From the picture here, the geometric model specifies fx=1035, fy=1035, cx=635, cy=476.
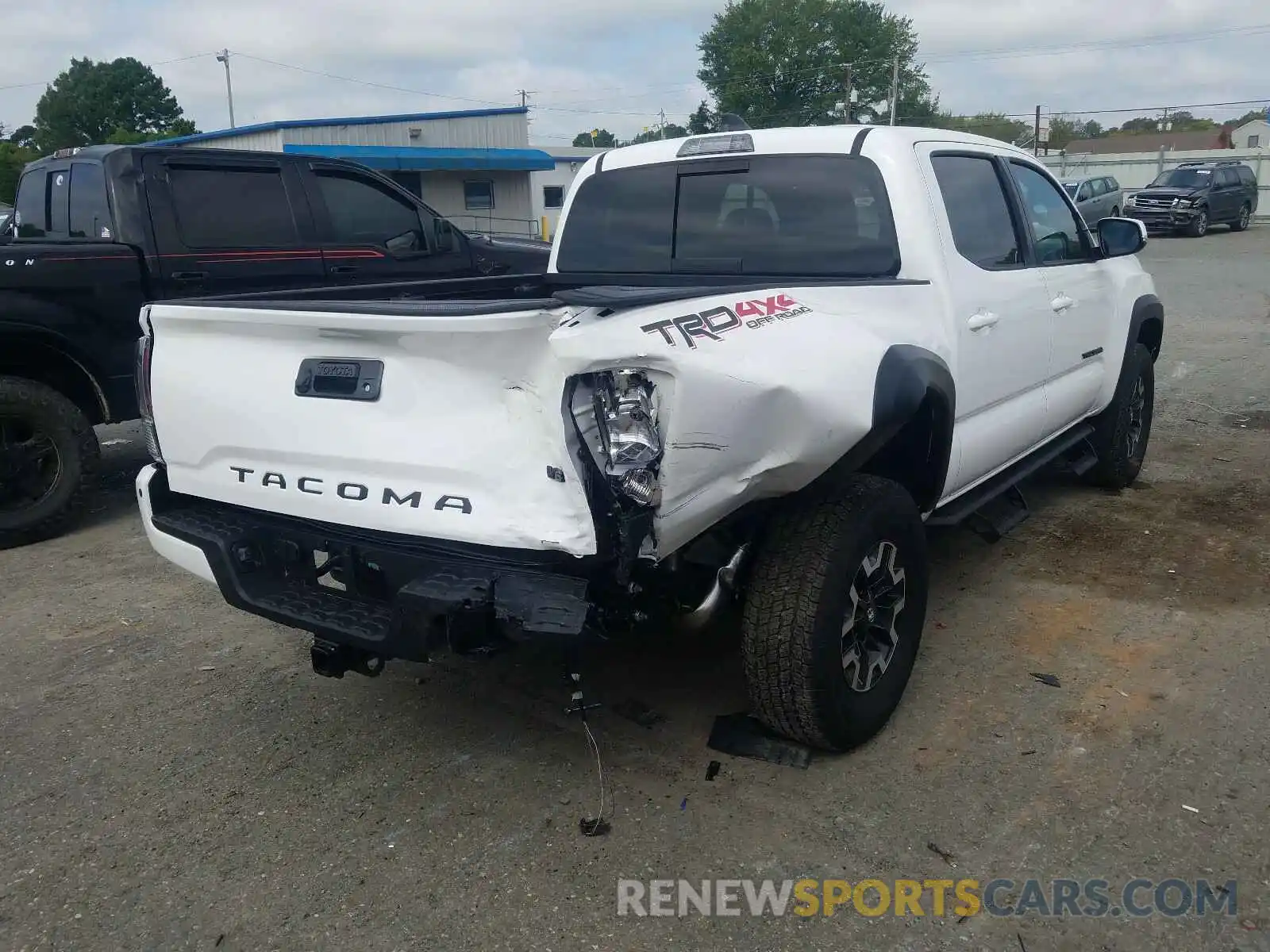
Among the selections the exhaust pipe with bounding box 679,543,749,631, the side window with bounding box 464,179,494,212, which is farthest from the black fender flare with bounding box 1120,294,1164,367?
the side window with bounding box 464,179,494,212

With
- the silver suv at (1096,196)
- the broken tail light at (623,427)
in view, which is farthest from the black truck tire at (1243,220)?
the broken tail light at (623,427)

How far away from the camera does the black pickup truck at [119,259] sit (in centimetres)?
550

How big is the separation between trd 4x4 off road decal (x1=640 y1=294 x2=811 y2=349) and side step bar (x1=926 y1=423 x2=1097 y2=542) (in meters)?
1.30

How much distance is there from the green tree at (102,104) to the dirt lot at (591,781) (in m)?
78.1

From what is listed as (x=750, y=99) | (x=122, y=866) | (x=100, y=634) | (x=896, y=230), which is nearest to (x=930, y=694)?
(x=896, y=230)

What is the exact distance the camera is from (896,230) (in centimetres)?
365

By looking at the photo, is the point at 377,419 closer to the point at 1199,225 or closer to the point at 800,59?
the point at 1199,225

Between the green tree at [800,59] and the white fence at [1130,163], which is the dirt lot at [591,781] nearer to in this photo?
the white fence at [1130,163]

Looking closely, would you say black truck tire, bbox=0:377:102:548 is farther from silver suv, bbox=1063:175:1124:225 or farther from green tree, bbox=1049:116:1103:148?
green tree, bbox=1049:116:1103:148

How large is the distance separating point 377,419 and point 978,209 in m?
2.63

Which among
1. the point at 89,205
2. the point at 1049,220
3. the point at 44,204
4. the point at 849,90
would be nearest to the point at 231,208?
the point at 89,205

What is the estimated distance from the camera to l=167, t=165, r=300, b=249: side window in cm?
607

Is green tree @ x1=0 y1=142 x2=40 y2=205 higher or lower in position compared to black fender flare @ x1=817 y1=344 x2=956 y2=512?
higher

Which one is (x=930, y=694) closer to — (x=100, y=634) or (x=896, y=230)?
(x=896, y=230)
